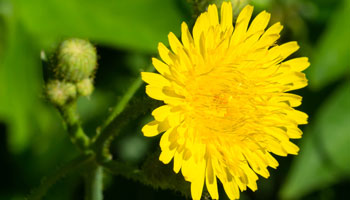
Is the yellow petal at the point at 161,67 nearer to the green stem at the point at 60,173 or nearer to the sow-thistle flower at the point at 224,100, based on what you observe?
the sow-thistle flower at the point at 224,100

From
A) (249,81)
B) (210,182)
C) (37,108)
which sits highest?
(37,108)

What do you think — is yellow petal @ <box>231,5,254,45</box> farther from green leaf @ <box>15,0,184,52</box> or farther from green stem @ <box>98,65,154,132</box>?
green leaf @ <box>15,0,184,52</box>

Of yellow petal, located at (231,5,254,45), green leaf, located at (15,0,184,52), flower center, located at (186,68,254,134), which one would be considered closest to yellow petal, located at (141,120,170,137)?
flower center, located at (186,68,254,134)

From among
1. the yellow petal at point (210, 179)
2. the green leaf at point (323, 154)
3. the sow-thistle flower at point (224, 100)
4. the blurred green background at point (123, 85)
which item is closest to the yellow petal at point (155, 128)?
the sow-thistle flower at point (224, 100)

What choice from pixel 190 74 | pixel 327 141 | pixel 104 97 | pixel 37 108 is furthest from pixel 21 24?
pixel 327 141

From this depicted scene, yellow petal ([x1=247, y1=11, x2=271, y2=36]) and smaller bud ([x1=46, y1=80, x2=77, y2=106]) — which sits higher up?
smaller bud ([x1=46, y1=80, x2=77, y2=106])

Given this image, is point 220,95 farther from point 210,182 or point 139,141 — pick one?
point 139,141
